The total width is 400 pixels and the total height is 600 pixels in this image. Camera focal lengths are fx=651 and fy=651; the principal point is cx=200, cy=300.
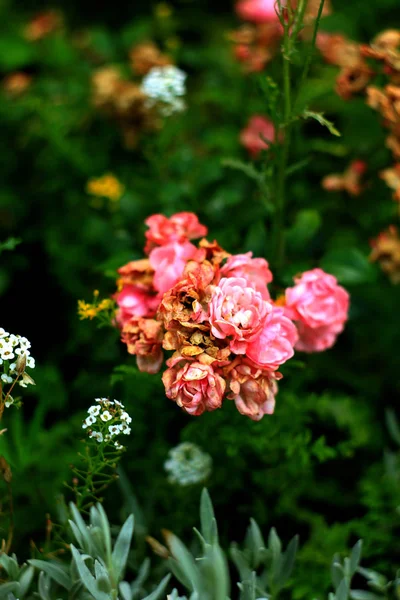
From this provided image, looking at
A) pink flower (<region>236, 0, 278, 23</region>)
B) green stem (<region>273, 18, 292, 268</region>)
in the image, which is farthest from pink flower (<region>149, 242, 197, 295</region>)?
pink flower (<region>236, 0, 278, 23</region>)

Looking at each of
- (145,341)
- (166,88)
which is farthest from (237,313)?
(166,88)

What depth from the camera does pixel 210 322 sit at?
922mm

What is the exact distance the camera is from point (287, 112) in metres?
1.12

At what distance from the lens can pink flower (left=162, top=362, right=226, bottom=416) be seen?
35.5 inches

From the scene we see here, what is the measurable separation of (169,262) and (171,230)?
3.2 inches

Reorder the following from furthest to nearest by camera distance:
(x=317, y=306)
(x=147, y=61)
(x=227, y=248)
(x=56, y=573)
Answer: (x=147, y=61) → (x=227, y=248) → (x=317, y=306) → (x=56, y=573)

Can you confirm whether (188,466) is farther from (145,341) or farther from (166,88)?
(166,88)

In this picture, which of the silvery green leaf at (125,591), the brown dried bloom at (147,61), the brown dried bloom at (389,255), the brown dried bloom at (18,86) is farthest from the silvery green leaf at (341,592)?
the brown dried bloom at (18,86)

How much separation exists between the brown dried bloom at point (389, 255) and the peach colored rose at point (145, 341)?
23.3 inches

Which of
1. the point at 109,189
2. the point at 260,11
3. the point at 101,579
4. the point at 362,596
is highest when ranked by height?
the point at 260,11

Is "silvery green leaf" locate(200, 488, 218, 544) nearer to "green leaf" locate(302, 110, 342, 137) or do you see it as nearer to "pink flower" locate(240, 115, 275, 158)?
"green leaf" locate(302, 110, 342, 137)

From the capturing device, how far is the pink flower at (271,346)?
0.95 metres

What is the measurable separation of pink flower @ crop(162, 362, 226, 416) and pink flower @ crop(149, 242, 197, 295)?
0.17 metres

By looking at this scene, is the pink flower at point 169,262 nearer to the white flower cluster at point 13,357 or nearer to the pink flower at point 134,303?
the pink flower at point 134,303
